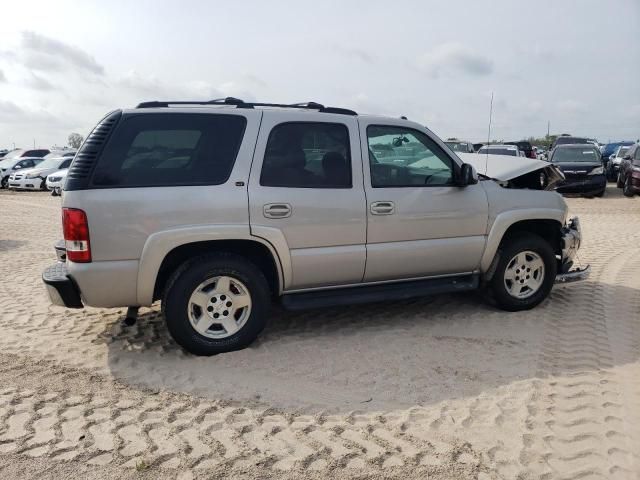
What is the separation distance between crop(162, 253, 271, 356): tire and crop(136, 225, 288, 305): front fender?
160 millimetres

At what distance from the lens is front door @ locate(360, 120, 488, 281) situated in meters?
4.74

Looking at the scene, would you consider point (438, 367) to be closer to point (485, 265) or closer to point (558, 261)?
point (485, 265)

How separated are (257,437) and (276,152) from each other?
7.42 ft

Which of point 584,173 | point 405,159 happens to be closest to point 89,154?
point 405,159

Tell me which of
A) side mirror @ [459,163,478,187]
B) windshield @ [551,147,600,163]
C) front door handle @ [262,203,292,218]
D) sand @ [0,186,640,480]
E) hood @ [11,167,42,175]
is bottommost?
sand @ [0,186,640,480]

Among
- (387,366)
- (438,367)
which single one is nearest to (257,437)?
(387,366)

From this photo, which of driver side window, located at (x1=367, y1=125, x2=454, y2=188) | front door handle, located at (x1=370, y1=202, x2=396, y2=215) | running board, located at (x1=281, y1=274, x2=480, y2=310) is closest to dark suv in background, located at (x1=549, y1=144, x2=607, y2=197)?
running board, located at (x1=281, y1=274, x2=480, y2=310)

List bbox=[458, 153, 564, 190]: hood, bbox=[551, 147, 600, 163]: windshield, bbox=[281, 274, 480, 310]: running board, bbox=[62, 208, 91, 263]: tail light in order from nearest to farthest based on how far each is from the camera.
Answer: bbox=[62, 208, 91, 263]: tail light, bbox=[281, 274, 480, 310]: running board, bbox=[458, 153, 564, 190]: hood, bbox=[551, 147, 600, 163]: windshield

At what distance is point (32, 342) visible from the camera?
4781 mm

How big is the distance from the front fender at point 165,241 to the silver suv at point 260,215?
0.04ft

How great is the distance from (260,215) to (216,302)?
79cm

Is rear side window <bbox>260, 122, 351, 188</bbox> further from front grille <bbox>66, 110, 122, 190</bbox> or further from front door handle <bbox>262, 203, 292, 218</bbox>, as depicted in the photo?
front grille <bbox>66, 110, 122, 190</bbox>

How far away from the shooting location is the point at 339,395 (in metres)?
3.78

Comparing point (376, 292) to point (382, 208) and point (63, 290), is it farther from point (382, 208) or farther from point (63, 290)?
point (63, 290)
